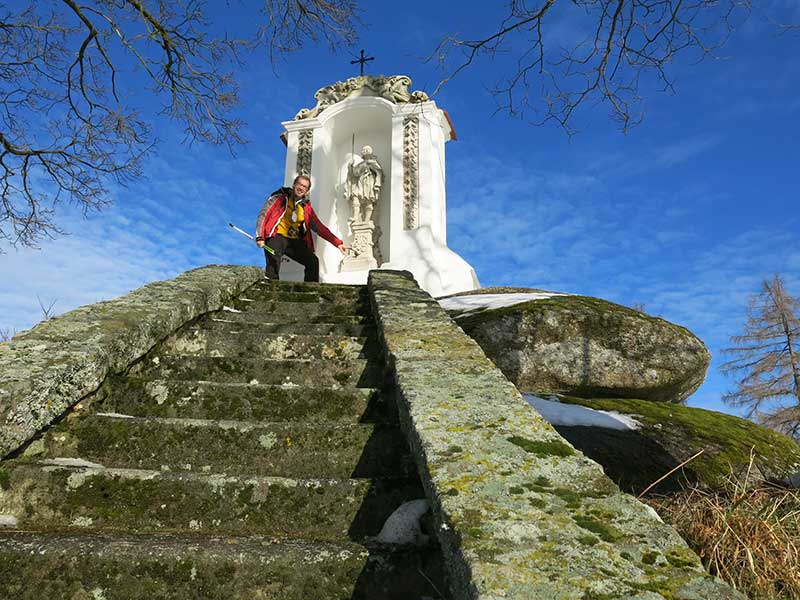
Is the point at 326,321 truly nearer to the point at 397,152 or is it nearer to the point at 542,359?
the point at 542,359

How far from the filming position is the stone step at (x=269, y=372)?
125 inches

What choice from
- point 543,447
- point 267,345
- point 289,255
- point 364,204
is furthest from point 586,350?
point 364,204

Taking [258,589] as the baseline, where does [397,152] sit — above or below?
above

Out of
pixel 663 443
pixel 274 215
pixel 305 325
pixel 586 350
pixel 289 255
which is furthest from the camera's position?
pixel 289 255

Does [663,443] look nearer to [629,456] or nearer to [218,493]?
[629,456]

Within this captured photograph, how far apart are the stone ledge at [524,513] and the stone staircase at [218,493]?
26cm

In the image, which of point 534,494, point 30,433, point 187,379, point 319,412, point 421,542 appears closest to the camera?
point 534,494

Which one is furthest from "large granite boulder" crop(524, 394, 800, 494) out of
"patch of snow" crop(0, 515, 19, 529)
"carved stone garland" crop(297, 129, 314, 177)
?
"carved stone garland" crop(297, 129, 314, 177)

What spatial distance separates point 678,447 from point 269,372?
277 centimetres

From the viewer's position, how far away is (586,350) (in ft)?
16.8

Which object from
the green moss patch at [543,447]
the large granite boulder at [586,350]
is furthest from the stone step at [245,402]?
the large granite boulder at [586,350]

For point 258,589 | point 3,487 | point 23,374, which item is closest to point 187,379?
point 23,374

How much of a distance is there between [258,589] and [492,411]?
0.99 metres

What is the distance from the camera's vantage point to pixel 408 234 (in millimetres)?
10852
